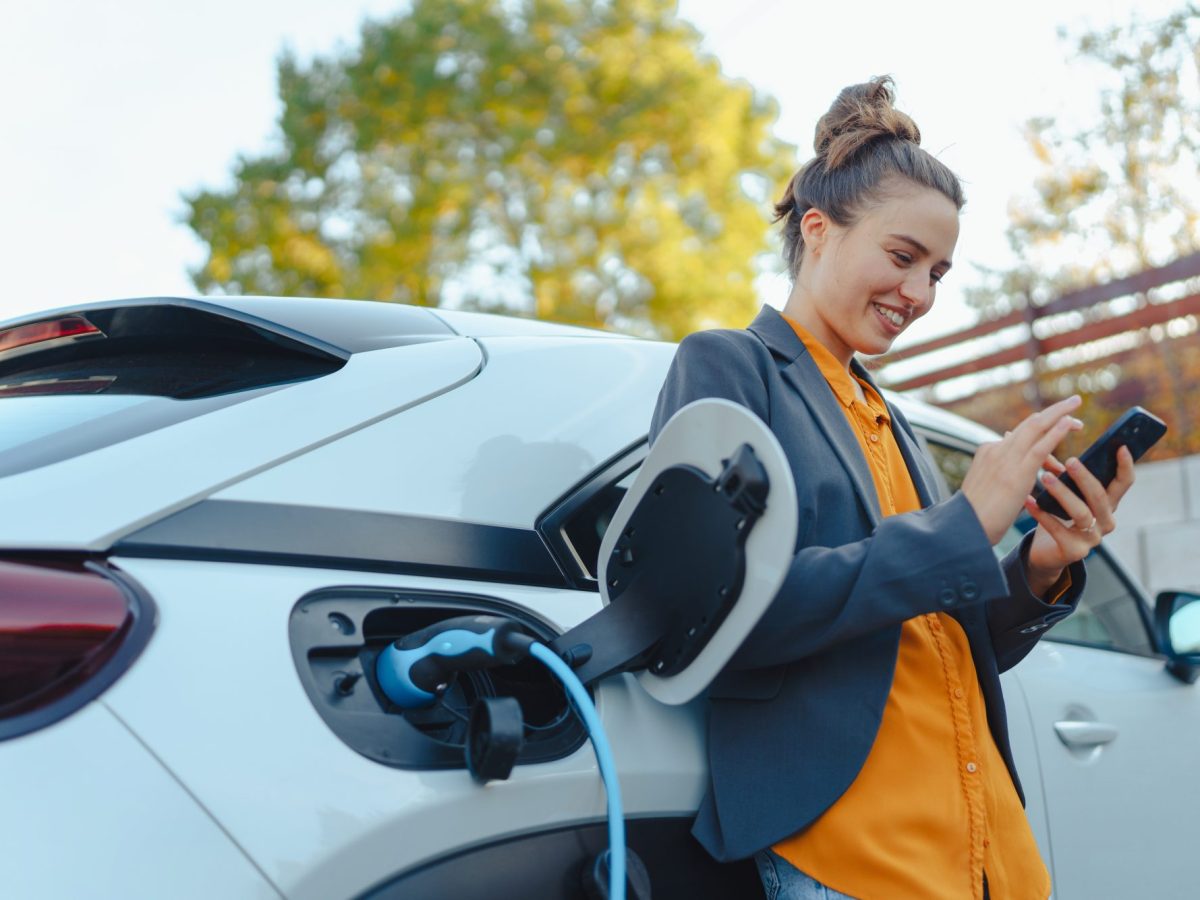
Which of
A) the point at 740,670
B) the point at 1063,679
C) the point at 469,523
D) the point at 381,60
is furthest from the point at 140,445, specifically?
the point at 381,60

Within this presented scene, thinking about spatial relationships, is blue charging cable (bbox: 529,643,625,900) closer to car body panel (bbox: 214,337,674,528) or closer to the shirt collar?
car body panel (bbox: 214,337,674,528)

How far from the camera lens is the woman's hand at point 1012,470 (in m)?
1.44

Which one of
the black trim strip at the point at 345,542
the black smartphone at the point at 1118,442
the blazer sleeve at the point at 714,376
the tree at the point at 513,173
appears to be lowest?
the black trim strip at the point at 345,542

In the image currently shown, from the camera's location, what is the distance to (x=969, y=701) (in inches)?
66.9

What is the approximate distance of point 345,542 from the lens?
4.60 ft

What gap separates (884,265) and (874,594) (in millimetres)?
585

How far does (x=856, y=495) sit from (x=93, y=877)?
3.49ft

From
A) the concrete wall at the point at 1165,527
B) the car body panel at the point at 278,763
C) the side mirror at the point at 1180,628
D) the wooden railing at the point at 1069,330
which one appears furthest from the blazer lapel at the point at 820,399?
the concrete wall at the point at 1165,527

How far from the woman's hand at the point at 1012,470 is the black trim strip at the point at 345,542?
0.57 m

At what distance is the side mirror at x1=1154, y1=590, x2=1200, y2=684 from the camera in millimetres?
2566

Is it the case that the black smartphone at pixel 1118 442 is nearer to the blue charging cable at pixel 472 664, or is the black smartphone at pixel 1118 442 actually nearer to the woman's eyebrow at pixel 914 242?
the woman's eyebrow at pixel 914 242

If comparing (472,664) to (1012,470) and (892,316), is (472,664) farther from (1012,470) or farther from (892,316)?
(892,316)

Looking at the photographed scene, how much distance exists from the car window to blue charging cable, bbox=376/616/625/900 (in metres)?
1.63

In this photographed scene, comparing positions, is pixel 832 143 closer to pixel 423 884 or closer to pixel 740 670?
pixel 740 670
